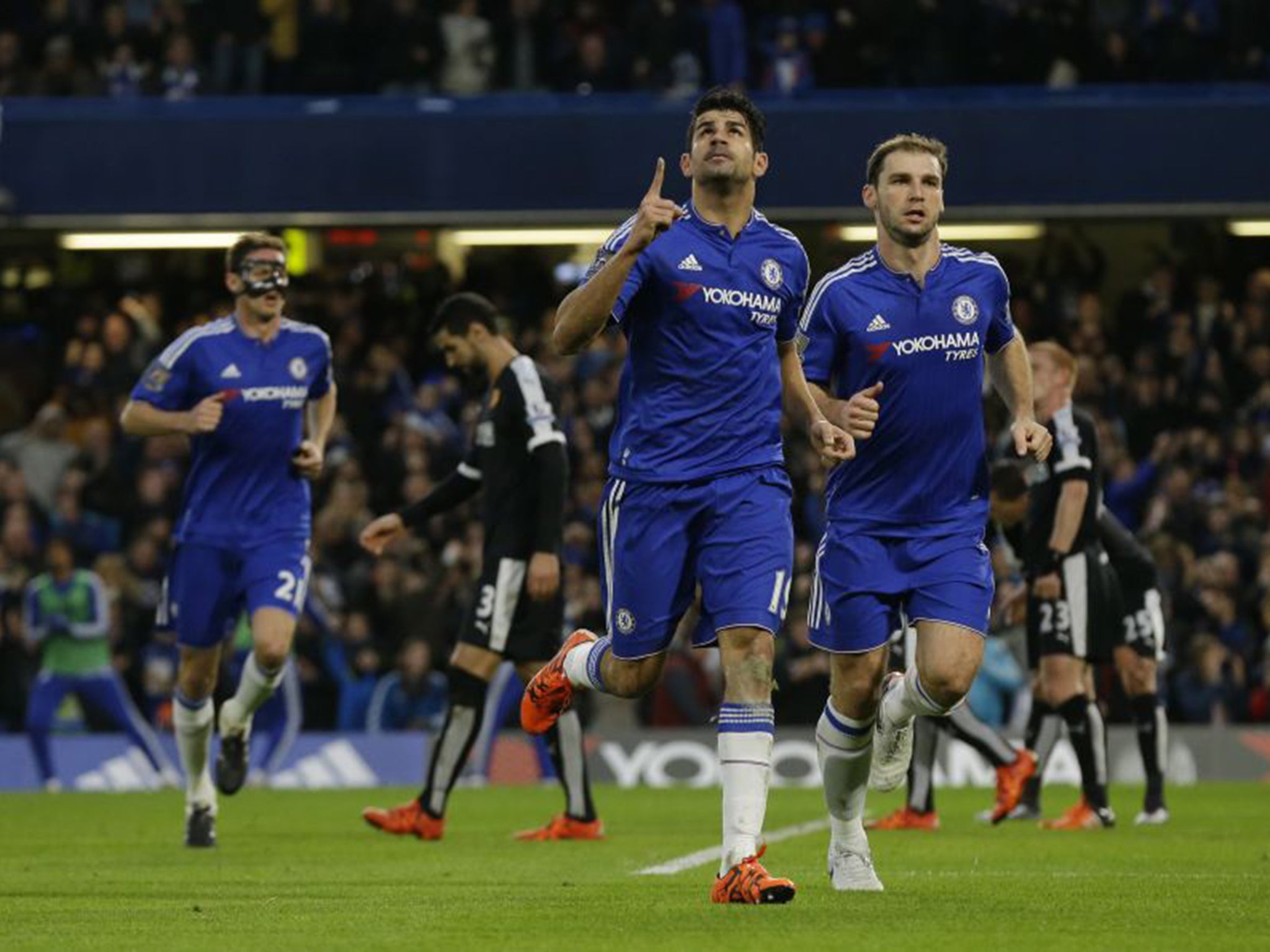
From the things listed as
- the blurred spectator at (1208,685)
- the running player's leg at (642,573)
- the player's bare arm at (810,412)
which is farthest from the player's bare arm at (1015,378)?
the blurred spectator at (1208,685)

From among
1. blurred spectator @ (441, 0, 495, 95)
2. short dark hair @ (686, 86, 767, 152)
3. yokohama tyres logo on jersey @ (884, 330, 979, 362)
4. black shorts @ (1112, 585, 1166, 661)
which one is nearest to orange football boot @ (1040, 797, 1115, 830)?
black shorts @ (1112, 585, 1166, 661)

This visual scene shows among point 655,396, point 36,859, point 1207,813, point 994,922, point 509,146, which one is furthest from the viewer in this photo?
point 509,146

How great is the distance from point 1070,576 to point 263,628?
4.16 m

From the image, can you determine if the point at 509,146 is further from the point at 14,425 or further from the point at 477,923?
the point at 477,923

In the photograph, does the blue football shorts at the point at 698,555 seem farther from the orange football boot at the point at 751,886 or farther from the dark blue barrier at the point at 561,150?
the dark blue barrier at the point at 561,150

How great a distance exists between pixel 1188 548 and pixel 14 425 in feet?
38.3

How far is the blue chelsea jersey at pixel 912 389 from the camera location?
9.07 m

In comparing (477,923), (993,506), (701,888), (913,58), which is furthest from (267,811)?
(913,58)

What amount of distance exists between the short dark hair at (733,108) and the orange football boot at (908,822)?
5.59 m

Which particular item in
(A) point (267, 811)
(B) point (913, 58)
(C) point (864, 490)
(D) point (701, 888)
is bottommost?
(A) point (267, 811)

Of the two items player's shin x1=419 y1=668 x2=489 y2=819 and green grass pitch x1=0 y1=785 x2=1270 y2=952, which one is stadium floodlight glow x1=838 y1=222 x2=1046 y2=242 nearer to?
green grass pitch x1=0 y1=785 x2=1270 y2=952

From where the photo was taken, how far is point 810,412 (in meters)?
8.92

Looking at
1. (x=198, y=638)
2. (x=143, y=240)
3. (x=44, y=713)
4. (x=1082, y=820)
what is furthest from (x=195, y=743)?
(x=143, y=240)

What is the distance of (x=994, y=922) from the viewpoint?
7.95 meters
